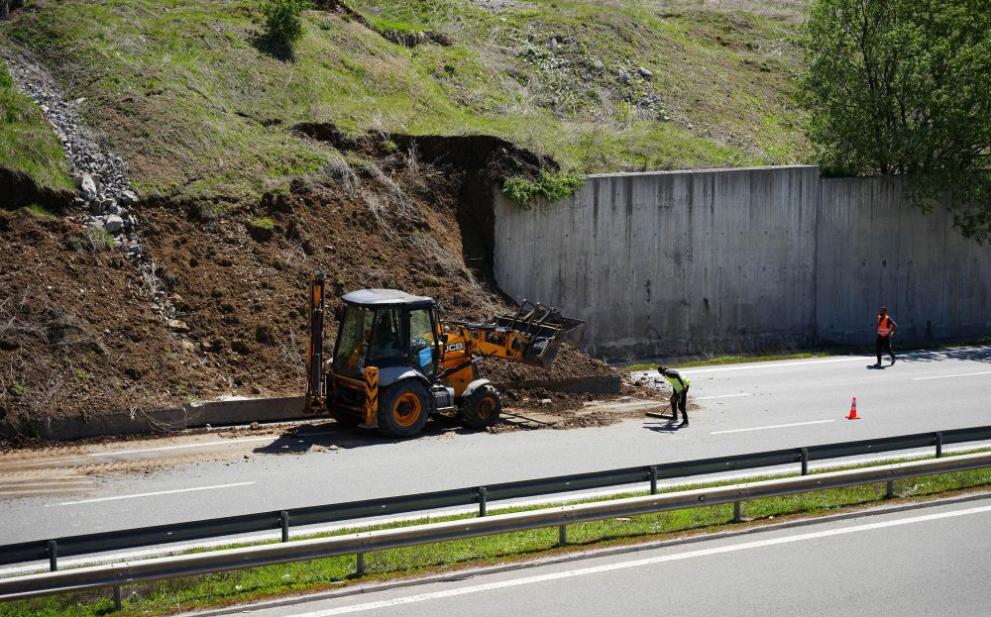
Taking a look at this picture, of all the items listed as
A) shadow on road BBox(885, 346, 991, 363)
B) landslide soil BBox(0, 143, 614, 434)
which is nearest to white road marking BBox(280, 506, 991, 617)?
landslide soil BBox(0, 143, 614, 434)

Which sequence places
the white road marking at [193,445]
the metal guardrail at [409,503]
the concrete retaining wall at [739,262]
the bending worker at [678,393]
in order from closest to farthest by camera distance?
1. the metal guardrail at [409,503]
2. the white road marking at [193,445]
3. the bending worker at [678,393]
4. the concrete retaining wall at [739,262]

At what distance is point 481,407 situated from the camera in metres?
18.0

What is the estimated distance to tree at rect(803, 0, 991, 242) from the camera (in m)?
27.8

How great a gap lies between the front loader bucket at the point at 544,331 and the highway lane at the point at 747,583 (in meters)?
6.74

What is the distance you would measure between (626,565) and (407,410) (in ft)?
23.3

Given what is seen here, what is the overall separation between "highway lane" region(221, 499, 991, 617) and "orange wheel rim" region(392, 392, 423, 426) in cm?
666

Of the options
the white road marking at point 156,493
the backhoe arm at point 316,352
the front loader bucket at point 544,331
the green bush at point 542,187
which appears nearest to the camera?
the white road marking at point 156,493

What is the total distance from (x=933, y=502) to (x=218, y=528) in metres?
8.60

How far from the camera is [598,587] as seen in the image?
10.1 meters

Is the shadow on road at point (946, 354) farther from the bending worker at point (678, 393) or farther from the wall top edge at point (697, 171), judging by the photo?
the bending worker at point (678, 393)

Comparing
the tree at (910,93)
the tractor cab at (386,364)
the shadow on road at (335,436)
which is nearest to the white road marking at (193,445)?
the shadow on road at (335,436)

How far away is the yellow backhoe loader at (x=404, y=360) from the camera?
55.6 feet

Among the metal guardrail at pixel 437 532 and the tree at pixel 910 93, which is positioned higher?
the tree at pixel 910 93

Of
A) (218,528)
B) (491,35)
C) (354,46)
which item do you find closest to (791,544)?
(218,528)
